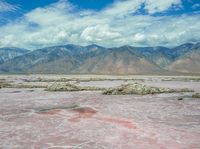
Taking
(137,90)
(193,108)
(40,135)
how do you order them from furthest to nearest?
(137,90), (193,108), (40,135)

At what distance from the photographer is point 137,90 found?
40.4 meters

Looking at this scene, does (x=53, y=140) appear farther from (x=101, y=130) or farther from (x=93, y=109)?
(x=93, y=109)

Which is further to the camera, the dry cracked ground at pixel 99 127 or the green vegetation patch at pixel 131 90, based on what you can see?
the green vegetation patch at pixel 131 90

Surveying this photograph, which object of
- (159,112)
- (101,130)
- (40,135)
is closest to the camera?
(40,135)

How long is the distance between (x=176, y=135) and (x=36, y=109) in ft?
44.2

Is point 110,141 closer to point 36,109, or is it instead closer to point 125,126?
point 125,126

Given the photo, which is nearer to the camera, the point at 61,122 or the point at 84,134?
the point at 84,134

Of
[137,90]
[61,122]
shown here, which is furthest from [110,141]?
[137,90]

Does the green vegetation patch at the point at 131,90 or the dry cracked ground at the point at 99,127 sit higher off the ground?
the green vegetation patch at the point at 131,90

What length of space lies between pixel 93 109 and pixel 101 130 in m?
8.29

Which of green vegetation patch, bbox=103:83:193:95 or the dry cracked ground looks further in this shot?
green vegetation patch, bbox=103:83:193:95

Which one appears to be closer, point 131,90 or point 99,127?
point 99,127

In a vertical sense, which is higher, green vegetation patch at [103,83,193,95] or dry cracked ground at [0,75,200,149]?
green vegetation patch at [103,83,193,95]

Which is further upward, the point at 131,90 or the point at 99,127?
the point at 131,90
